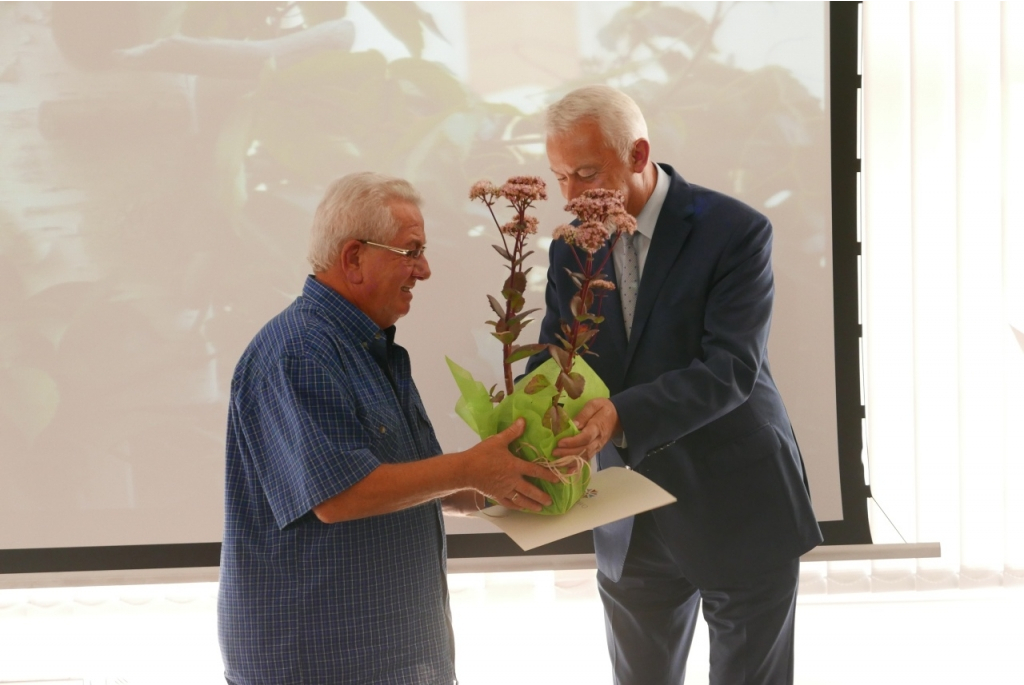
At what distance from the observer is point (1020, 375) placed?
8.98ft

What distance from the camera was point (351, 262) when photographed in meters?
1.63

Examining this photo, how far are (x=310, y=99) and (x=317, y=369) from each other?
56.4 inches

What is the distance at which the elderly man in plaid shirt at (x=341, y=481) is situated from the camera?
1.49 m

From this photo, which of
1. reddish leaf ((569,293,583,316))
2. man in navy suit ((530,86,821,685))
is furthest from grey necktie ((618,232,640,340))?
reddish leaf ((569,293,583,316))

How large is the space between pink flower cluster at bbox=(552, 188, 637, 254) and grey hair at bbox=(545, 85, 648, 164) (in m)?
0.41

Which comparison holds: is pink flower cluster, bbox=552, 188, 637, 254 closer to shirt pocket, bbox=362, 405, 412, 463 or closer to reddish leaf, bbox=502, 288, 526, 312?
reddish leaf, bbox=502, 288, 526, 312

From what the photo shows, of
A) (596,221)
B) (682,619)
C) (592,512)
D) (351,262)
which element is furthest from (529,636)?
(596,221)

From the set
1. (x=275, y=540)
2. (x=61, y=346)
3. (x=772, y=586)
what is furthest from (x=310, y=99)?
(x=772, y=586)

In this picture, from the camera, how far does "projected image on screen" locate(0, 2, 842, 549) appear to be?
2.62 m

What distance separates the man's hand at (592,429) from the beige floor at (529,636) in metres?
1.31

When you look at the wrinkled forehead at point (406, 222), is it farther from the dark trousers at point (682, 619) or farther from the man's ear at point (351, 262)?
the dark trousers at point (682, 619)

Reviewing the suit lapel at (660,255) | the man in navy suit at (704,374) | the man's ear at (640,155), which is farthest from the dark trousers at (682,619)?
the man's ear at (640,155)

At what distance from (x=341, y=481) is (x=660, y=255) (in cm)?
90

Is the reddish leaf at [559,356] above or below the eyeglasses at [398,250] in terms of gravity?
below
